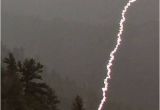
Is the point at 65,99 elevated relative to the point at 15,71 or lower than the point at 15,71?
elevated

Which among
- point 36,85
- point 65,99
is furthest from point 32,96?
point 65,99

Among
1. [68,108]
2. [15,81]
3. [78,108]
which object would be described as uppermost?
[68,108]

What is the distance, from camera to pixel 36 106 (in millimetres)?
53438

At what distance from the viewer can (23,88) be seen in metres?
56.7

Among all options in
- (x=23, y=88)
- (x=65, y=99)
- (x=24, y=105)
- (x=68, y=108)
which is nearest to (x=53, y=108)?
(x=23, y=88)

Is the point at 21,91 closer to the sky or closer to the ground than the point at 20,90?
closer to the sky

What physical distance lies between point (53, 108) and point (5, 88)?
9293 mm

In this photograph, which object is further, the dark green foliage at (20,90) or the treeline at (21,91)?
the dark green foliage at (20,90)

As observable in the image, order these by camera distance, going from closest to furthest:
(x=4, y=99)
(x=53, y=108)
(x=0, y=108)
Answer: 1. (x=0, y=108)
2. (x=4, y=99)
3. (x=53, y=108)

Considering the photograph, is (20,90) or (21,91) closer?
(20,90)

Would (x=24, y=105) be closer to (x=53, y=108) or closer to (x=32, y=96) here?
(x=32, y=96)

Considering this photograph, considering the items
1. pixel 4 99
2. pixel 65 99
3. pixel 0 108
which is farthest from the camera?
pixel 65 99

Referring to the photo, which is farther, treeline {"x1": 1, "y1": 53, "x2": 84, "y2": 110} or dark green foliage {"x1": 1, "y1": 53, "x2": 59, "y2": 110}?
dark green foliage {"x1": 1, "y1": 53, "x2": 59, "y2": 110}

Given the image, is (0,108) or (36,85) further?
(36,85)
